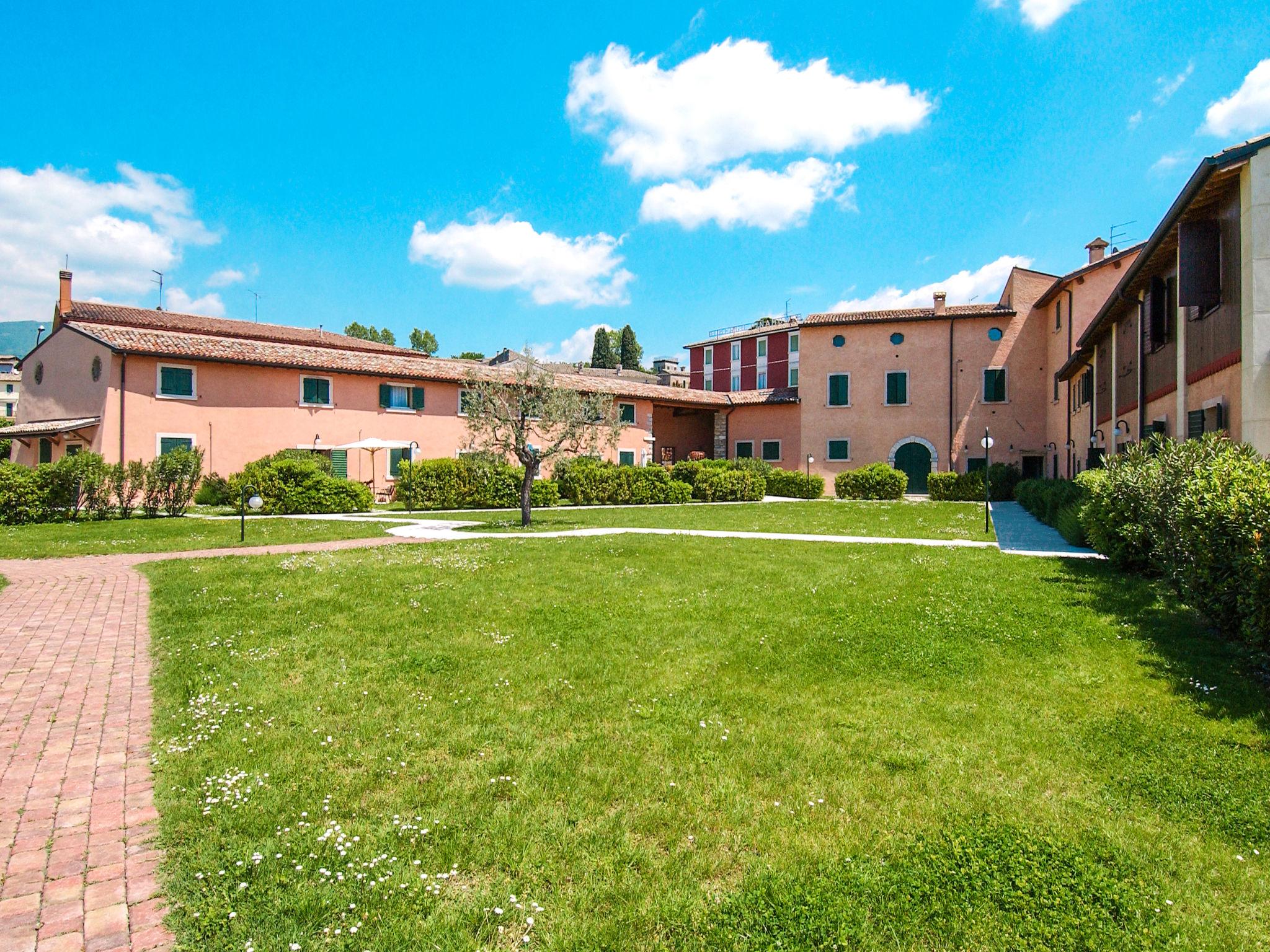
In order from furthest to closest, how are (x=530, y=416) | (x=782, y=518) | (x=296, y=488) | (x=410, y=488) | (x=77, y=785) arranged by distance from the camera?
(x=410, y=488), (x=296, y=488), (x=782, y=518), (x=530, y=416), (x=77, y=785)

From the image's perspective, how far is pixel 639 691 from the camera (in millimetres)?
5223

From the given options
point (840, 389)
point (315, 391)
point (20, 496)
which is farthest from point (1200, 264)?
point (315, 391)

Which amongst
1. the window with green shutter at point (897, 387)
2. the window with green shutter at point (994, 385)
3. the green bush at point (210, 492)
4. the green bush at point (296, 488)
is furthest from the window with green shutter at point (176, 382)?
the window with green shutter at point (994, 385)

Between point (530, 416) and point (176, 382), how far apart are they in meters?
13.3

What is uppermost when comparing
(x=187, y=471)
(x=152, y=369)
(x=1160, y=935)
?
(x=152, y=369)

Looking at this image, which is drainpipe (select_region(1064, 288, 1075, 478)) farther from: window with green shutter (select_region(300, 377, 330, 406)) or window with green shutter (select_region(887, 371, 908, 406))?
window with green shutter (select_region(300, 377, 330, 406))

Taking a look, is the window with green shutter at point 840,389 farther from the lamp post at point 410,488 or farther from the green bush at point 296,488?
the green bush at point 296,488

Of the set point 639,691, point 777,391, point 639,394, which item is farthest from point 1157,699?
point 777,391

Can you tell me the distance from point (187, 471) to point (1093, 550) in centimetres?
2188

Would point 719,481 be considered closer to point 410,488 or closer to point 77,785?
point 410,488

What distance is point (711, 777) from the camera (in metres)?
3.88

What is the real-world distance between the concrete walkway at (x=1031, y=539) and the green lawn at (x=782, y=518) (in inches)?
21.9

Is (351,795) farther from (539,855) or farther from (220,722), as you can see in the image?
(220,722)

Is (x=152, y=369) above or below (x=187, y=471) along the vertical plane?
above
